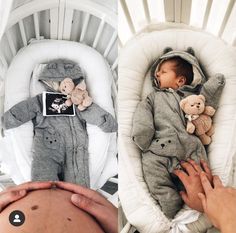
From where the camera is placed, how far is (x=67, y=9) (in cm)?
115

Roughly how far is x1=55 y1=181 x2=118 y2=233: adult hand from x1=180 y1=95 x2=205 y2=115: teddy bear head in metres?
0.37

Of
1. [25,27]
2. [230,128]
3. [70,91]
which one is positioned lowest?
[230,128]

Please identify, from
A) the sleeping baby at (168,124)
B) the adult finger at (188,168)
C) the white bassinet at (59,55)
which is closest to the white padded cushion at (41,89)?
the white bassinet at (59,55)

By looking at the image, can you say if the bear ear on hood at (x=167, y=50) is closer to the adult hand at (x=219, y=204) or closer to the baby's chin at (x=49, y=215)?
the adult hand at (x=219, y=204)

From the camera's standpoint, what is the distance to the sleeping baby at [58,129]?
1.07m

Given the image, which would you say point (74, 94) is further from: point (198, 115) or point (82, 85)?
point (198, 115)

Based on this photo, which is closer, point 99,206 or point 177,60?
point 99,206

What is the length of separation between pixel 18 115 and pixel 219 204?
631mm

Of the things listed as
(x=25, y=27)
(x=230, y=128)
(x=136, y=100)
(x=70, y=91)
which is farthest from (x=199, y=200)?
(x=25, y=27)

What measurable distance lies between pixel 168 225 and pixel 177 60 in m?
0.51

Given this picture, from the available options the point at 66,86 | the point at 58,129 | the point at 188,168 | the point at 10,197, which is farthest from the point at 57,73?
the point at 188,168

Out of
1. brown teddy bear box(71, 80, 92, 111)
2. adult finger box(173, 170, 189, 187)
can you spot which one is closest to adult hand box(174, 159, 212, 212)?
adult finger box(173, 170, 189, 187)

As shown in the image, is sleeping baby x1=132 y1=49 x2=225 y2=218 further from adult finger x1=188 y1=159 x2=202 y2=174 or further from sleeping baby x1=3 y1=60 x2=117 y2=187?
sleeping baby x1=3 y1=60 x2=117 y2=187

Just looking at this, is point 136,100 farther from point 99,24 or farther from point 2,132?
point 2,132
